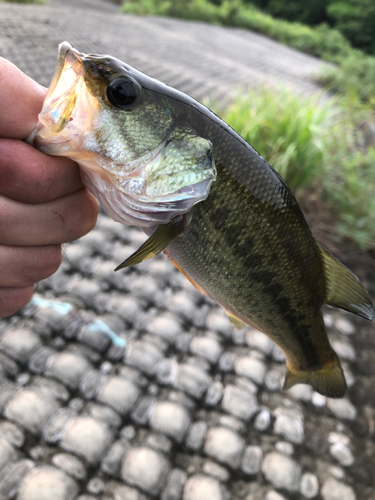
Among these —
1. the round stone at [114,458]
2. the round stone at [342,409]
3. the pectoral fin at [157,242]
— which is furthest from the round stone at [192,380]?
the pectoral fin at [157,242]

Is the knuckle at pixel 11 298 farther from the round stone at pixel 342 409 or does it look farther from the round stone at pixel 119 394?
the round stone at pixel 342 409

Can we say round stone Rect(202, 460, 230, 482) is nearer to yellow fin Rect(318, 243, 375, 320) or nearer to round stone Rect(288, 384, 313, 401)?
round stone Rect(288, 384, 313, 401)

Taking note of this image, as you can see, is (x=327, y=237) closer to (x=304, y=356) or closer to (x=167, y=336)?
(x=167, y=336)

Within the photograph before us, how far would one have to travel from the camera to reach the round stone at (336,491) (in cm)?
162

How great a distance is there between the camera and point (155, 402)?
1754 millimetres

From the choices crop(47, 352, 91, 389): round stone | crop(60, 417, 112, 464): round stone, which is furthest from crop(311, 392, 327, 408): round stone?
crop(47, 352, 91, 389): round stone

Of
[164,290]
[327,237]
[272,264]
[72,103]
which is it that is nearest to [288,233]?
[272,264]

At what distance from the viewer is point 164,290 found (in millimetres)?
2383

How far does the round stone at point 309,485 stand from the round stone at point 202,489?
415 mm

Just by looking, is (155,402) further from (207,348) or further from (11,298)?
(11,298)

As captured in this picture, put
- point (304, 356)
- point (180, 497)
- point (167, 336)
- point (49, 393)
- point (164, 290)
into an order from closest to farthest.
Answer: point (304, 356), point (180, 497), point (49, 393), point (167, 336), point (164, 290)

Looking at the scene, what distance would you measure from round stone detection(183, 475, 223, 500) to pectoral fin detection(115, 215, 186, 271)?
1.15 m

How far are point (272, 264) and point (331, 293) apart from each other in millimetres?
276

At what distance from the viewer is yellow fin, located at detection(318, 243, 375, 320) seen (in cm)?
113
